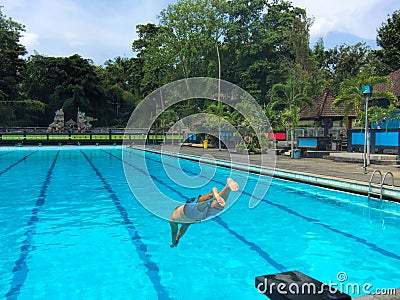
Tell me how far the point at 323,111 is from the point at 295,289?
20.2 m

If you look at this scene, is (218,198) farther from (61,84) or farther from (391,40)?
(61,84)

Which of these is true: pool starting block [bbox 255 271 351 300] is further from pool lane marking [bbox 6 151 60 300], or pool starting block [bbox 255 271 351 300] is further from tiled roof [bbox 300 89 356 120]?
tiled roof [bbox 300 89 356 120]

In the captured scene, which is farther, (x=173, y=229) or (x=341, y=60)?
(x=341, y=60)

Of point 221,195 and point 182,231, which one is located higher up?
point 221,195

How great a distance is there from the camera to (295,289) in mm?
1764

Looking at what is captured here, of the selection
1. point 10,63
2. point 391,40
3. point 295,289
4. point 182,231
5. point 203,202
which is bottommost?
point 182,231

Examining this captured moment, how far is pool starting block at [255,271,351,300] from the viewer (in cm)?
170

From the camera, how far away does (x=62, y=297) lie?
4.10 meters

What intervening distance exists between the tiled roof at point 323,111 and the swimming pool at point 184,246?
37.3 ft

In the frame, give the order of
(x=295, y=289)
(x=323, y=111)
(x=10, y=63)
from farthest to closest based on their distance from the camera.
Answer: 1. (x=10, y=63)
2. (x=323, y=111)
3. (x=295, y=289)

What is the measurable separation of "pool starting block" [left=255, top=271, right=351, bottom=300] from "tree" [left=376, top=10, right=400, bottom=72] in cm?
2942

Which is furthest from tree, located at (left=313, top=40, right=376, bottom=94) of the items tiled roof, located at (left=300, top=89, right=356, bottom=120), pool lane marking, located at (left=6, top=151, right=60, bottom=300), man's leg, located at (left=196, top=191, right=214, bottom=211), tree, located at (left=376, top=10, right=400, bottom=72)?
man's leg, located at (left=196, top=191, right=214, bottom=211)

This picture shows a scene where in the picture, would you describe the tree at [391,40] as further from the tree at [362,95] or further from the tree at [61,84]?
the tree at [61,84]

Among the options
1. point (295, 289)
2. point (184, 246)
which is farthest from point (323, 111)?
point (295, 289)
